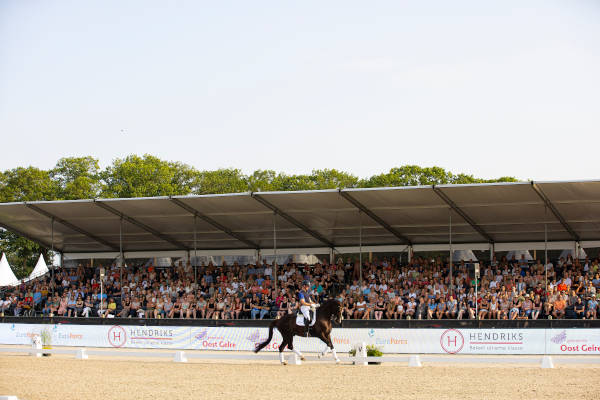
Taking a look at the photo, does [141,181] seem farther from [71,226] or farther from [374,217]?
[374,217]

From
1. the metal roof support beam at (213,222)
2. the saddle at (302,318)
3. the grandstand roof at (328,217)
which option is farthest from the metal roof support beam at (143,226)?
the saddle at (302,318)

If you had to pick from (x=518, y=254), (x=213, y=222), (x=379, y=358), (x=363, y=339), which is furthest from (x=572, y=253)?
(x=213, y=222)

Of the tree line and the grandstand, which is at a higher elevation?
the tree line

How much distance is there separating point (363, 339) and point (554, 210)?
8407 mm

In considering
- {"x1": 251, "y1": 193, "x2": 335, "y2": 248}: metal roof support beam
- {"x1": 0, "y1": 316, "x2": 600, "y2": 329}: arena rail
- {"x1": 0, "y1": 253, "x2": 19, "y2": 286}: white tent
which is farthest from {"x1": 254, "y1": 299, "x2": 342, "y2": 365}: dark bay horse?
{"x1": 0, "y1": 253, "x2": 19, "y2": 286}: white tent

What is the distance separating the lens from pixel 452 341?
2000cm

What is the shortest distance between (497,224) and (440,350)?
806 cm

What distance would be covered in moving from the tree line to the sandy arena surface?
40.8m

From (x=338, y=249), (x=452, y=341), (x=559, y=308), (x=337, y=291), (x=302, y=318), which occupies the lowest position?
(x=452, y=341)

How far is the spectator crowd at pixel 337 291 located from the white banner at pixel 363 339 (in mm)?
2240

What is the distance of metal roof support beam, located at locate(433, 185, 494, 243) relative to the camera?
75.1ft

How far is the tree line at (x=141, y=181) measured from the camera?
5716 cm

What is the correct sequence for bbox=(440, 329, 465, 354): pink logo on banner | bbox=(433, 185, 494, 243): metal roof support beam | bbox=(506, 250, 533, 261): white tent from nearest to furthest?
bbox=(440, 329, 465, 354): pink logo on banner < bbox=(433, 185, 494, 243): metal roof support beam < bbox=(506, 250, 533, 261): white tent

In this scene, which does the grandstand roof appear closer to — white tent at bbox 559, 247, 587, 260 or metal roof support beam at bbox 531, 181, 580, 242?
metal roof support beam at bbox 531, 181, 580, 242
